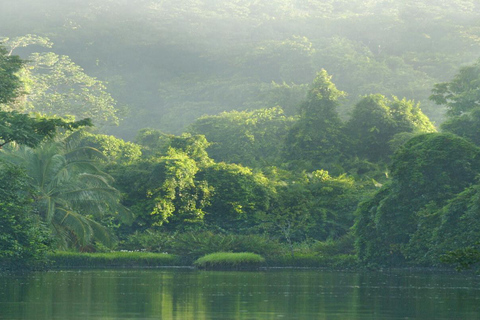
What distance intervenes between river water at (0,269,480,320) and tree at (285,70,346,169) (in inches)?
1006

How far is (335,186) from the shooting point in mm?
42969

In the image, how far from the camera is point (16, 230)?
27.4 m

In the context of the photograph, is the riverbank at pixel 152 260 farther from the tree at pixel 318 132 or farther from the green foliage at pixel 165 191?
the tree at pixel 318 132

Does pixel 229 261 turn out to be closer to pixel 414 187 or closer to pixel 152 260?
pixel 152 260

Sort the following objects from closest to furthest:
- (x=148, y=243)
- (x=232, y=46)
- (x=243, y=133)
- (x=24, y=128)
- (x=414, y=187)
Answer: (x=24, y=128), (x=414, y=187), (x=148, y=243), (x=243, y=133), (x=232, y=46)

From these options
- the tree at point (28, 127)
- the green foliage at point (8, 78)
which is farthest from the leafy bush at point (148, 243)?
the tree at point (28, 127)

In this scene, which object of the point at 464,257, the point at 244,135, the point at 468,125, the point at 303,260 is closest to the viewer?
the point at 464,257

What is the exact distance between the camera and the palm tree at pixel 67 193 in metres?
34.2

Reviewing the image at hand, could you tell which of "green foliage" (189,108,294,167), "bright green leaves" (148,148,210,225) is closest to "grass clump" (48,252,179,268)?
"bright green leaves" (148,148,210,225)

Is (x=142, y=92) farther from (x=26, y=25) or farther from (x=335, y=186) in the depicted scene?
(x=335, y=186)

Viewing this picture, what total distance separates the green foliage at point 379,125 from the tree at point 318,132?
123 centimetres

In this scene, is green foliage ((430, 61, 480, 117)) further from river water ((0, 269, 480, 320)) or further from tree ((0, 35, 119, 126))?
tree ((0, 35, 119, 126))

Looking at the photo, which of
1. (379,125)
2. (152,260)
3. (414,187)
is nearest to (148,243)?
(152,260)

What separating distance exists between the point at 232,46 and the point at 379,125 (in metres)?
41.0
